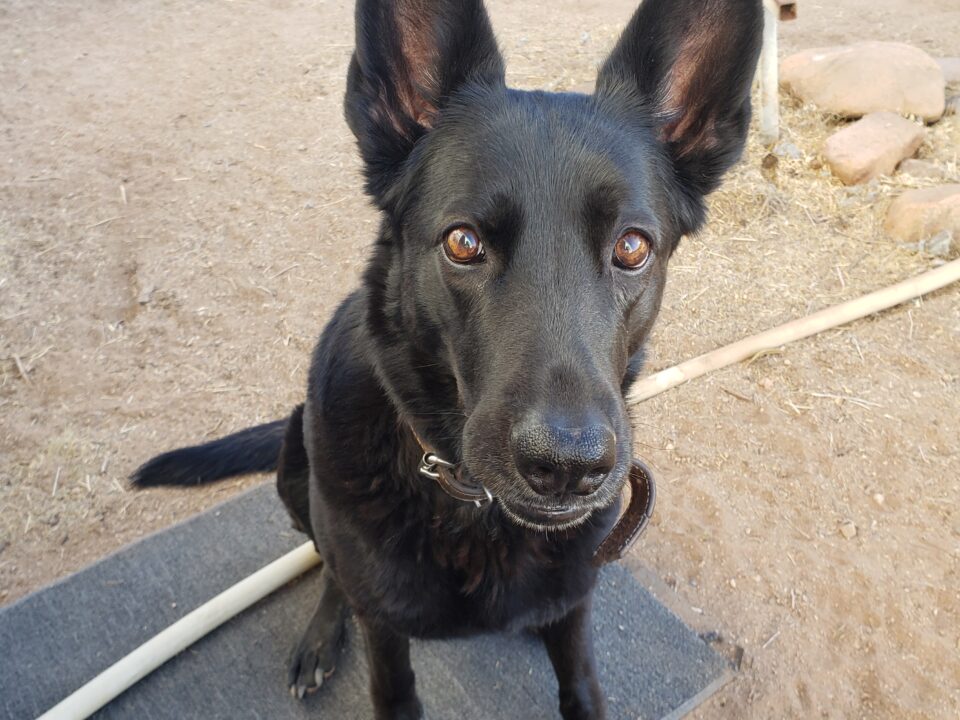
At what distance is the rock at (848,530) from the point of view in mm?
2938

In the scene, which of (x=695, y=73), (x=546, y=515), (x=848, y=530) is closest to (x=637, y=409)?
(x=848, y=530)

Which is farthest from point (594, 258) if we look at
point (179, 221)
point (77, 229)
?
point (77, 229)

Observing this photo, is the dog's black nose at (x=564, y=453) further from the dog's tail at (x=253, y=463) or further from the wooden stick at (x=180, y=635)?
the wooden stick at (x=180, y=635)

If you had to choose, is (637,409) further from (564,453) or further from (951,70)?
(951,70)

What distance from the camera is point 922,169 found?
4883 mm

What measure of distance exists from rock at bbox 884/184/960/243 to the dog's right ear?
375 cm

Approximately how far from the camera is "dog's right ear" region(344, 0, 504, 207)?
5.58ft

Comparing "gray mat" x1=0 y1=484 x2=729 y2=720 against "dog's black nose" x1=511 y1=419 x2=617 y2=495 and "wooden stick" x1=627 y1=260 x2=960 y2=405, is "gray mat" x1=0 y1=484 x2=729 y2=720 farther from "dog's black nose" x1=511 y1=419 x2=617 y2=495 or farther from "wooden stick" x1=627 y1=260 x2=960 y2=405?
"dog's black nose" x1=511 y1=419 x2=617 y2=495

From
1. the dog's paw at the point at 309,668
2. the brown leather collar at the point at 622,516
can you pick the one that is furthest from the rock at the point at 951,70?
the dog's paw at the point at 309,668

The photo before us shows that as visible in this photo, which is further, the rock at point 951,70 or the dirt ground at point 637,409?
the rock at point 951,70

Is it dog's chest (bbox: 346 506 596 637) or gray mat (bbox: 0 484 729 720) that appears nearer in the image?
dog's chest (bbox: 346 506 596 637)

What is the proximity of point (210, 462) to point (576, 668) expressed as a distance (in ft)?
5.01

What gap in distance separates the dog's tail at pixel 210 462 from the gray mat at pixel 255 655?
1.17ft

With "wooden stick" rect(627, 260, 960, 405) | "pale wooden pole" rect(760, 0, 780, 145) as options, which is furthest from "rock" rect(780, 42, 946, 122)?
"wooden stick" rect(627, 260, 960, 405)
